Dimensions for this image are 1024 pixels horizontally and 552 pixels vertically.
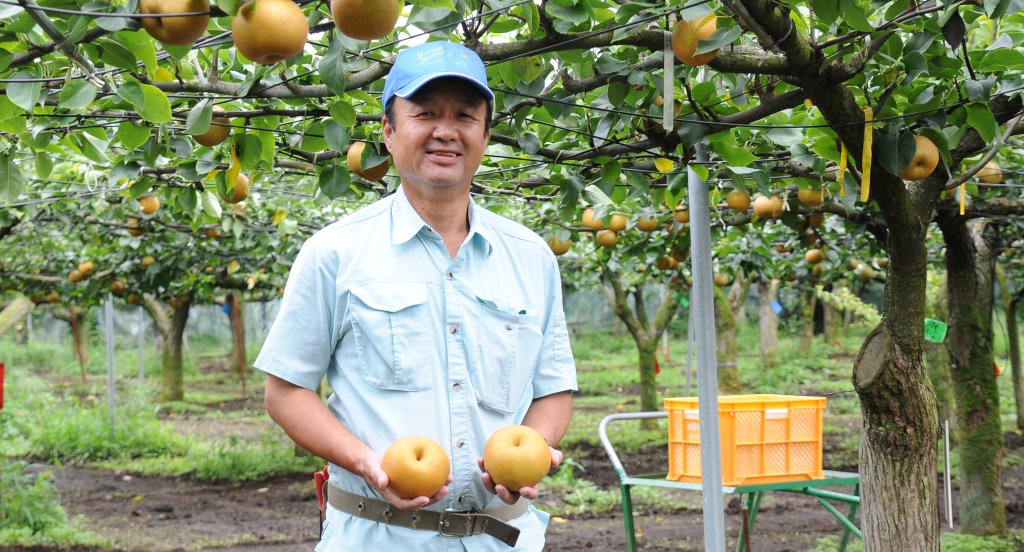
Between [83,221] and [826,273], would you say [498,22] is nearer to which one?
[83,221]

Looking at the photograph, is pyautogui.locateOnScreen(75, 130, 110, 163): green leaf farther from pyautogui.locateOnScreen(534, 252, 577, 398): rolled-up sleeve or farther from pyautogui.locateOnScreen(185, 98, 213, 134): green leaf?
pyautogui.locateOnScreen(534, 252, 577, 398): rolled-up sleeve

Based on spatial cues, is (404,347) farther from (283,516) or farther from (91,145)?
(283,516)

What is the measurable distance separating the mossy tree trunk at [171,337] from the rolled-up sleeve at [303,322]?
13.5 meters

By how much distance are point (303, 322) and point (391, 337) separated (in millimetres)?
162

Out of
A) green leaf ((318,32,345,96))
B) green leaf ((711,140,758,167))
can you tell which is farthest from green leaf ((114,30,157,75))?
green leaf ((711,140,758,167))

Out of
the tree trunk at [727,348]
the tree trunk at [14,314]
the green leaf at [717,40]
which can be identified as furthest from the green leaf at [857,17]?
the tree trunk at [727,348]

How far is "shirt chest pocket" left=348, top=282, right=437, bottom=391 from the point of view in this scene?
175 centimetres

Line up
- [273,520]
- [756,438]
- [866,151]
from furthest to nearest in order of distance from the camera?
1. [273,520]
2. [756,438]
3. [866,151]

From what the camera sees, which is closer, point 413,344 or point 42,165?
point 413,344

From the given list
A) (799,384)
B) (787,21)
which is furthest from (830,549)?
(799,384)

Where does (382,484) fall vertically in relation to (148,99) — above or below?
below

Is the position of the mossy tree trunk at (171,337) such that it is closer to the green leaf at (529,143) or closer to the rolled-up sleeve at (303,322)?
the green leaf at (529,143)

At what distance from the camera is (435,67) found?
172 centimetres

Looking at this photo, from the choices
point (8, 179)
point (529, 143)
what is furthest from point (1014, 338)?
point (8, 179)
